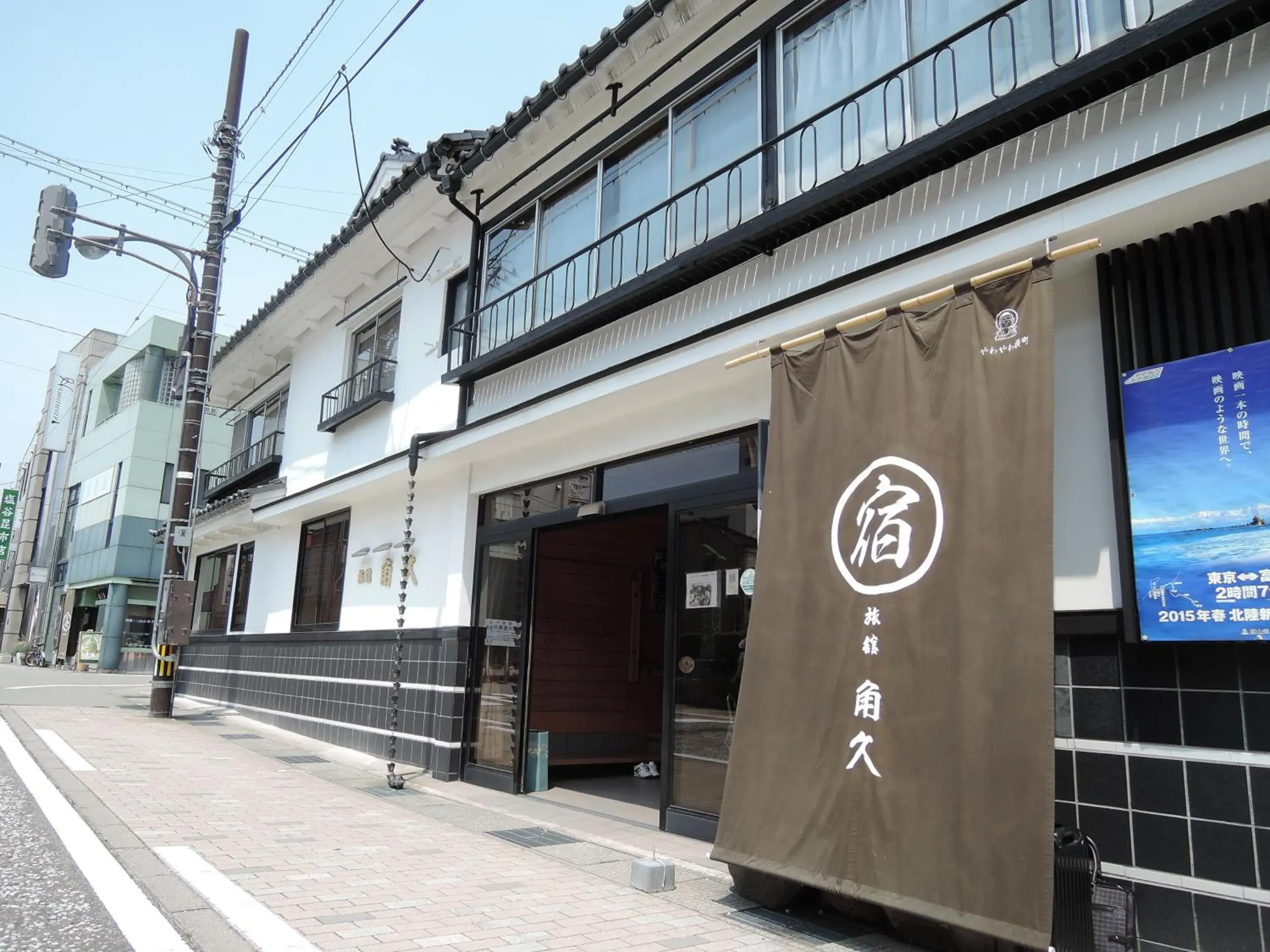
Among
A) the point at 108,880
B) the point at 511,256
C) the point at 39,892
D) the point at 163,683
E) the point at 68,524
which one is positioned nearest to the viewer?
the point at 39,892

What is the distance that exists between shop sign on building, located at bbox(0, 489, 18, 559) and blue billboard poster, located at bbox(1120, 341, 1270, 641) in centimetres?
4584

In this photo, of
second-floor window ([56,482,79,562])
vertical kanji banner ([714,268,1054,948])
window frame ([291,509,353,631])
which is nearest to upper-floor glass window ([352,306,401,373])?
window frame ([291,509,353,631])

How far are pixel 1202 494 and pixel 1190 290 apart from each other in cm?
106

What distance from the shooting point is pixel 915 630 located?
14.5ft

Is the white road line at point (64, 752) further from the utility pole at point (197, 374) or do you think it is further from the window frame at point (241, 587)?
the window frame at point (241, 587)

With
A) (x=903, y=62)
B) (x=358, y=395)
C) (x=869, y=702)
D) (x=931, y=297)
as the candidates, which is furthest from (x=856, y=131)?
(x=358, y=395)

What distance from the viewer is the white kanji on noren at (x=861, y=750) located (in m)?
4.40

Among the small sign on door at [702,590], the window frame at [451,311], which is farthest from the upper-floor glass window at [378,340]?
the small sign on door at [702,590]

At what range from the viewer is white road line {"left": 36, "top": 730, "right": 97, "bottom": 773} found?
325 inches

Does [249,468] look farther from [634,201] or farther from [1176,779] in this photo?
[1176,779]

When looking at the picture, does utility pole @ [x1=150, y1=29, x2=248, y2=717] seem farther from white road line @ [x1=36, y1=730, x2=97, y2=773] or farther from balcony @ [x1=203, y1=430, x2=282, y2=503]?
white road line @ [x1=36, y1=730, x2=97, y2=773]

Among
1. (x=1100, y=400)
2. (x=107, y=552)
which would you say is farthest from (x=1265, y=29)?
(x=107, y=552)

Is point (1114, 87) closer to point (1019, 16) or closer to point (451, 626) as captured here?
point (1019, 16)

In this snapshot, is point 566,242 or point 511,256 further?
point 511,256
